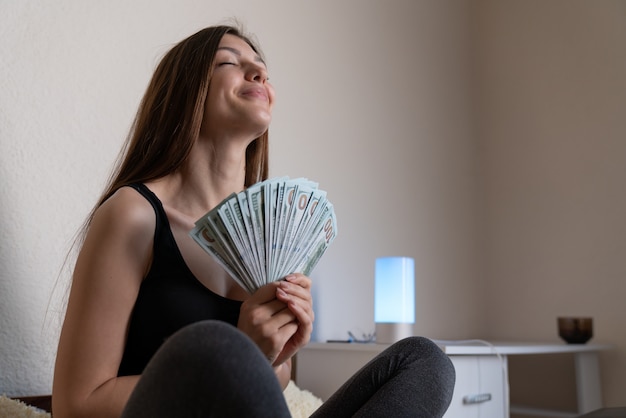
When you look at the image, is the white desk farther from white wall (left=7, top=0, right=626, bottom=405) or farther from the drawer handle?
white wall (left=7, top=0, right=626, bottom=405)

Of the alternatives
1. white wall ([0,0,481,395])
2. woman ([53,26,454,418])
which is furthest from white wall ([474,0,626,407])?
woman ([53,26,454,418])

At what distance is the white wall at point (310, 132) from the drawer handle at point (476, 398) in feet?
1.99

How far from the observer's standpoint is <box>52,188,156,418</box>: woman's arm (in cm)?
88

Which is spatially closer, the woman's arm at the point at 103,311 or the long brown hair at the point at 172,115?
the woman's arm at the point at 103,311

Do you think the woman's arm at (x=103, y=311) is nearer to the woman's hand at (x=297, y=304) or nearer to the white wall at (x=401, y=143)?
the woman's hand at (x=297, y=304)

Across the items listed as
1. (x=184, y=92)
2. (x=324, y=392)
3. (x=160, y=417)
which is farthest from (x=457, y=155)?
(x=160, y=417)

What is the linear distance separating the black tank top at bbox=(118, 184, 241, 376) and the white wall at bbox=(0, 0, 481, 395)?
0.58 m

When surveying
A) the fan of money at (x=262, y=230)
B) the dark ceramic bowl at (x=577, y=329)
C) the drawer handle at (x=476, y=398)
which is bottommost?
the drawer handle at (x=476, y=398)

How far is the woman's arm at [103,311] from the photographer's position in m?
0.88

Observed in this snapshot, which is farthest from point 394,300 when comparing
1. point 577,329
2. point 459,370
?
point 577,329

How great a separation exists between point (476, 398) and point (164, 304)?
3.91ft

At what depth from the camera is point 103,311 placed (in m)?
0.92

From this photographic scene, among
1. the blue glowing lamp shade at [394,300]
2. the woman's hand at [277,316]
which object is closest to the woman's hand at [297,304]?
the woman's hand at [277,316]

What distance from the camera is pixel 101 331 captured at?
0.91 m
